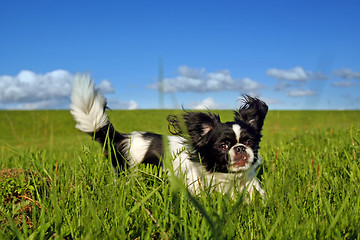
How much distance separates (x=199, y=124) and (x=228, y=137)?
0.54 metres

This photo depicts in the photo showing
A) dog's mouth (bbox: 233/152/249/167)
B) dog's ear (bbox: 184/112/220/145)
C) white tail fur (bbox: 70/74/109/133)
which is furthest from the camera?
dog's ear (bbox: 184/112/220/145)

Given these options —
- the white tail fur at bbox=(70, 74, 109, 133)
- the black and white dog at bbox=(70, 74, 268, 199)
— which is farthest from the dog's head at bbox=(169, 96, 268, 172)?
the white tail fur at bbox=(70, 74, 109, 133)

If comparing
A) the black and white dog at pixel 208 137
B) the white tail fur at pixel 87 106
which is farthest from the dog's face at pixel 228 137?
the white tail fur at pixel 87 106

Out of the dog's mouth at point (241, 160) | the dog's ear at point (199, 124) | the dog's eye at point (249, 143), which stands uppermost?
the dog's ear at point (199, 124)

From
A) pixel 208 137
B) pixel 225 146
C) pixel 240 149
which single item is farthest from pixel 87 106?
pixel 240 149

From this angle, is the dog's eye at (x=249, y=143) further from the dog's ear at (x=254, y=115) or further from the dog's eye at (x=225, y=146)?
the dog's ear at (x=254, y=115)

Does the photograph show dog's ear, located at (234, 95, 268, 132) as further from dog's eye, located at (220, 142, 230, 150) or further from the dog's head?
dog's eye, located at (220, 142, 230, 150)

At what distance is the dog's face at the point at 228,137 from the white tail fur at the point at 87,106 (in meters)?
1.17

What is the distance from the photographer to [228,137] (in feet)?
12.9

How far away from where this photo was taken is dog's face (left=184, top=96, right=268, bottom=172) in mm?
3678

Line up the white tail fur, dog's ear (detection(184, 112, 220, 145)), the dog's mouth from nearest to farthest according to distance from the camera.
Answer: the dog's mouth → the white tail fur → dog's ear (detection(184, 112, 220, 145))

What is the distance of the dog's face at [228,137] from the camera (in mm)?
3678

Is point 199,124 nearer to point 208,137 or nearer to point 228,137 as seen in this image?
point 208,137

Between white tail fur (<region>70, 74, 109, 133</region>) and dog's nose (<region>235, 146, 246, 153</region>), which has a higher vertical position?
white tail fur (<region>70, 74, 109, 133</region>)
